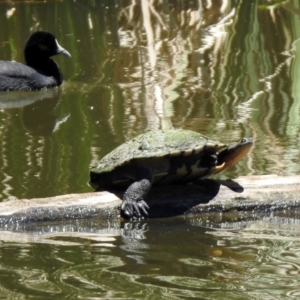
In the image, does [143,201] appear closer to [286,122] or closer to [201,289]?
[201,289]

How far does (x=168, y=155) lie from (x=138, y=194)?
0.32 meters

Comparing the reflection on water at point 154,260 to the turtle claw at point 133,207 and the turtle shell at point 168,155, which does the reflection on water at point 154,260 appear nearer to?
the turtle claw at point 133,207

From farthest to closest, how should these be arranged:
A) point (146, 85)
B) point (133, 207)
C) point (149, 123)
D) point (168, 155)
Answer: point (146, 85)
point (149, 123)
point (168, 155)
point (133, 207)

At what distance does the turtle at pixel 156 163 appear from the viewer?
5.63 meters

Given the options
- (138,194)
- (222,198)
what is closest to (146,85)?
(222,198)

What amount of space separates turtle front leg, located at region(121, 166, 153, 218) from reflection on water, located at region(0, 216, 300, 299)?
0.09 m

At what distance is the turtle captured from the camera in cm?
563

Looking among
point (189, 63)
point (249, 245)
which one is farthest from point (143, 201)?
point (189, 63)

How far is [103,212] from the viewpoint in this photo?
551 cm

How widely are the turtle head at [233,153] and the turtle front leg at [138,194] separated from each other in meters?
0.50

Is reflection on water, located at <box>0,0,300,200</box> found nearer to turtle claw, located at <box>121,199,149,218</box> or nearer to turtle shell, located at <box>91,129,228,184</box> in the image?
turtle shell, located at <box>91,129,228,184</box>

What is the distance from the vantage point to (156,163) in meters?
5.73

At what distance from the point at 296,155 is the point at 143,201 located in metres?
2.13

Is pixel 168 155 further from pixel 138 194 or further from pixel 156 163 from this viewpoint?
pixel 138 194
